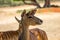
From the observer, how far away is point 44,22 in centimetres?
607

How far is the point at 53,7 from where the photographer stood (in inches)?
306

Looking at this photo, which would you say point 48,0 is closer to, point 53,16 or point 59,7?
point 59,7

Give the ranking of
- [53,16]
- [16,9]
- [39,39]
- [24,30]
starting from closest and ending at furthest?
[24,30]
[39,39]
[53,16]
[16,9]

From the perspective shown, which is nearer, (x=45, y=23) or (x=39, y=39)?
(x=39, y=39)

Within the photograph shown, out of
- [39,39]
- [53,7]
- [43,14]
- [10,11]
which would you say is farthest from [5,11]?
[39,39]

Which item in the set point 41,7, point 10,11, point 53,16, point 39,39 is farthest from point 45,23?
point 39,39

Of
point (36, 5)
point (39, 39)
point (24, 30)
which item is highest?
point (24, 30)

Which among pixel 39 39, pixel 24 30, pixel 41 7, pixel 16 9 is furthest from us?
pixel 41 7

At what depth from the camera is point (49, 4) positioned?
8.07 metres

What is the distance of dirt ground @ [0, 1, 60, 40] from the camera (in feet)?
16.3

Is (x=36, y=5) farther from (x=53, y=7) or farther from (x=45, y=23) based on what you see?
(x=45, y=23)

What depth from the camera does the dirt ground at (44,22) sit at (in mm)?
4980

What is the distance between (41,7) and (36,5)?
36 cm

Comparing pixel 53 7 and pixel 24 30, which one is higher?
pixel 24 30
